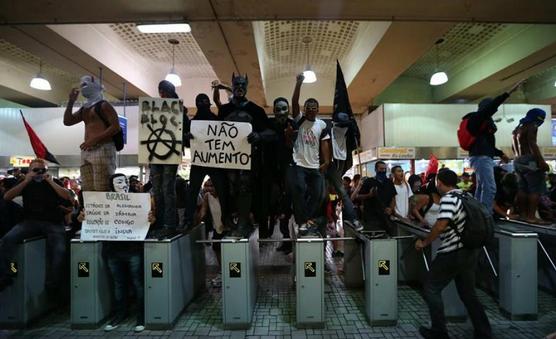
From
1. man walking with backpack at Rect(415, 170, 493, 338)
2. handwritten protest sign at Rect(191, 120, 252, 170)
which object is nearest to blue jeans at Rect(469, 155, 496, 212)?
Result: man walking with backpack at Rect(415, 170, 493, 338)

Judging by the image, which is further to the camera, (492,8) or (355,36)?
(355,36)

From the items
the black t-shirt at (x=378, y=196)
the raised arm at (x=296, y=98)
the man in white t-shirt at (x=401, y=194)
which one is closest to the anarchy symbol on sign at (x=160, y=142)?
the raised arm at (x=296, y=98)

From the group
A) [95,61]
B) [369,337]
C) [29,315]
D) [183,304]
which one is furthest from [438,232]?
[95,61]

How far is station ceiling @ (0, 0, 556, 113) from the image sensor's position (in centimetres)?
526

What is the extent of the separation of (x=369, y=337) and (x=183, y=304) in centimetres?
203

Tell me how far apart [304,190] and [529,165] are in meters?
3.10

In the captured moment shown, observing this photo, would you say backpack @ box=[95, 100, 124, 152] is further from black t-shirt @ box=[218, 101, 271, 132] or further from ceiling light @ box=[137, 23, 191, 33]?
ceiling light @ box=[137, 23, 191, 33]

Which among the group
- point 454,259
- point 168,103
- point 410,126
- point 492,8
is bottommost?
point 454,259

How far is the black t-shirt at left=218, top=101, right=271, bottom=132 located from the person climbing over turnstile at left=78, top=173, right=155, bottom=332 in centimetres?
135

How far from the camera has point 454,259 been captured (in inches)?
115

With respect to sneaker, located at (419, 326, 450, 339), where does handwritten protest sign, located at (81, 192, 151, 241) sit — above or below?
above

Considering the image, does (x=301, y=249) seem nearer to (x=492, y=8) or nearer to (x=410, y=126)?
(x=492, y=8)

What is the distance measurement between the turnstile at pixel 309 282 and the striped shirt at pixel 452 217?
45.5 inches

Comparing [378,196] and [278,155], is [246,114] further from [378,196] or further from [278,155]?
[378,196]
